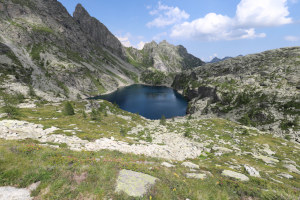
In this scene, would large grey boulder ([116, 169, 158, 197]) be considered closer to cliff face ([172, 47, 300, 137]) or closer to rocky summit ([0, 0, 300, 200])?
rocky summit ([0, 0, 300, 200])

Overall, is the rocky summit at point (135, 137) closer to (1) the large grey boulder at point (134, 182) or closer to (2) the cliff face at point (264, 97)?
(1) the large grey boulder at point (134, 182)

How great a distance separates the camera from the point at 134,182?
8469 mm

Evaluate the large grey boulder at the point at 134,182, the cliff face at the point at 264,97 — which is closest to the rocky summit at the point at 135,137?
the large grey boulder at the point at 134,182

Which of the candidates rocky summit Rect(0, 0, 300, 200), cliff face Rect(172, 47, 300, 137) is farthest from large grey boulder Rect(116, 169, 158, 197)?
cliff face Rect(172, 47, 300, 137)

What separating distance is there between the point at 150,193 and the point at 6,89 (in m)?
123

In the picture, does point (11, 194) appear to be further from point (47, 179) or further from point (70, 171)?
point (70, 171)

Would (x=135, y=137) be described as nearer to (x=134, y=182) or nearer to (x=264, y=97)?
(x=134, y=182)

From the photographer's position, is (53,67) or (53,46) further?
(53,46)

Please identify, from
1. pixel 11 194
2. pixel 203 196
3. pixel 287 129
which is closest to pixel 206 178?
pixel 203 196

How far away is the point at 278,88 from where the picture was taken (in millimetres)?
79250

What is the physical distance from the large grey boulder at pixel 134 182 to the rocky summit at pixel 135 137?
67mm

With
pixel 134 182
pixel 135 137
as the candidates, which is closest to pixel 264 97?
pixel 135 137

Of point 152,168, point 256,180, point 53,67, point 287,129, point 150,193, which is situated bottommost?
point 287,129

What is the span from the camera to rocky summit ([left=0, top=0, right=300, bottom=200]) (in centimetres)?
809
